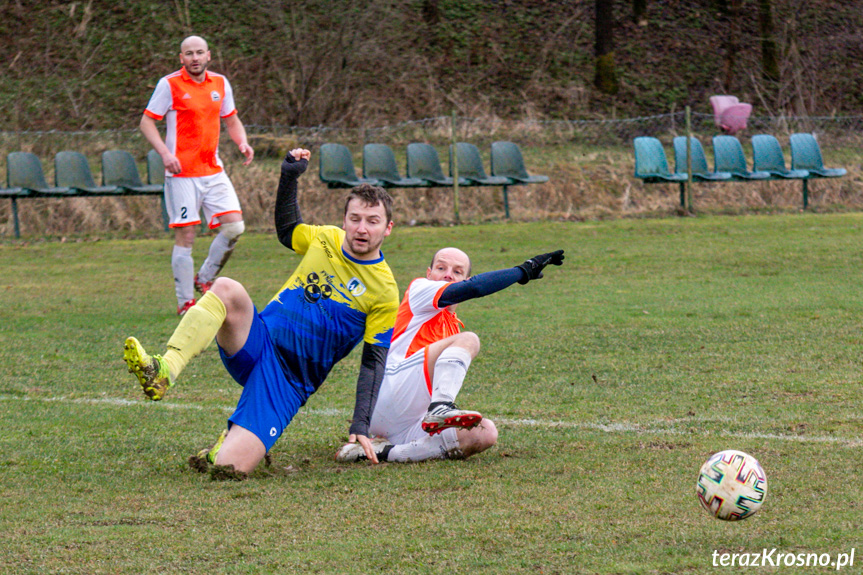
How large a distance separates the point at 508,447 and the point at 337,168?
12.3m

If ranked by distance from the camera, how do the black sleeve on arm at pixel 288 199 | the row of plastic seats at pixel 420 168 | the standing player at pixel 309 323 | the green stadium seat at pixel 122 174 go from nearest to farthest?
1. the standing player at pixel 309 323
2. the black sleeve on arm at pixel 288 199
3. the green stadium seat at pixel 122 174
4. the row of plastic seats at pixel 420 168

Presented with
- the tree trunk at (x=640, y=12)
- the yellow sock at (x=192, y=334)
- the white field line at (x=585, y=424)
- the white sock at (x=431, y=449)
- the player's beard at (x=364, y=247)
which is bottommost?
the white field line at (x=585, y=424)

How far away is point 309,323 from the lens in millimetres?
4773

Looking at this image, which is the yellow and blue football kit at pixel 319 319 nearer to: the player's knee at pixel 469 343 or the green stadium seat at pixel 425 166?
the player's knee at pixel 469 343

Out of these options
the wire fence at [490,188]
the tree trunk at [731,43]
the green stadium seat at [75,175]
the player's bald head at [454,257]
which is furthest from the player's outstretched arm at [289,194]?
the tree trunk at [731,43]

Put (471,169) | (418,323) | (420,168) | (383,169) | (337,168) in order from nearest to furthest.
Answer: (418,323) < (337,168) < (383,169) < (420,168) < (471,169)

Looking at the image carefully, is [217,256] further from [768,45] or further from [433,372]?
[768,45]

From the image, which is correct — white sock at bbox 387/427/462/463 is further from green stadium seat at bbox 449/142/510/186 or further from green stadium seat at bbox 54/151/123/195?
green stadium seat at bbox 449/142/510/186

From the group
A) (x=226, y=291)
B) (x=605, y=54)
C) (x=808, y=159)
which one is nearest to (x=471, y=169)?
(x=808, y=159)

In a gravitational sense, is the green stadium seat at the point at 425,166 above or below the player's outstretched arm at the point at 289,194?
below

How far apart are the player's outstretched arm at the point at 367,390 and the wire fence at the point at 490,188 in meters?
12.0

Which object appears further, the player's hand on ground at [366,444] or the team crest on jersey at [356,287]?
the team crest on jersey at [356,287]

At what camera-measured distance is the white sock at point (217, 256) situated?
9.15 m

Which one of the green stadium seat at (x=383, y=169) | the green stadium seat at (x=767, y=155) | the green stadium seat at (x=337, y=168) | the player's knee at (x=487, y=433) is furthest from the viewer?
the green stadium seat at (x=767, y=155)
